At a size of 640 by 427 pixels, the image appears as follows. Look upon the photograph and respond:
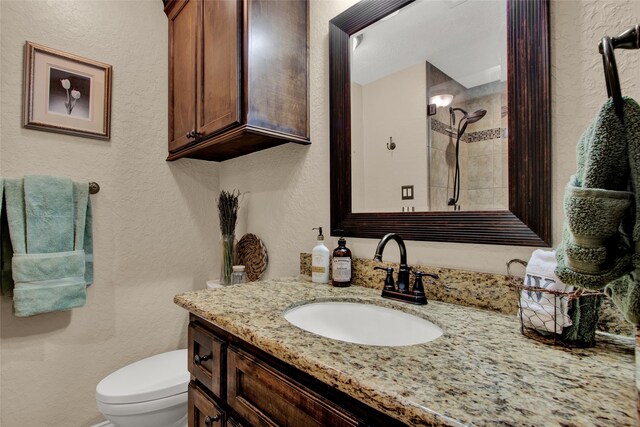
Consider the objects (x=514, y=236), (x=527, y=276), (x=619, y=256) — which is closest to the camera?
(x=619, y=256)

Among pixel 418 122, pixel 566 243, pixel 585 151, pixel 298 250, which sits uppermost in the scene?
pixel 418 122

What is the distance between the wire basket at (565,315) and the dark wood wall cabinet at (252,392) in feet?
1.32

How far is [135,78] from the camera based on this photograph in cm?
170

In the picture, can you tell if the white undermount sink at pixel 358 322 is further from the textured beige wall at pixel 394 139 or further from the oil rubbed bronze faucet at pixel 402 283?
the textured beige wall at pixel 394 139

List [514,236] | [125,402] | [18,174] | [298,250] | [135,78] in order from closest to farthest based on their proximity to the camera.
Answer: [514,236] < [125,402] < [18,174] < [298,250] < [135,78]

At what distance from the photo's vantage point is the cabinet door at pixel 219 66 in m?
1.23

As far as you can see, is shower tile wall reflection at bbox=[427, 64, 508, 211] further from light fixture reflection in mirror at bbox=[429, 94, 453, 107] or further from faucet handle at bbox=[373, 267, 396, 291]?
faucet handle at bbox=[373, 267, 396, 291]

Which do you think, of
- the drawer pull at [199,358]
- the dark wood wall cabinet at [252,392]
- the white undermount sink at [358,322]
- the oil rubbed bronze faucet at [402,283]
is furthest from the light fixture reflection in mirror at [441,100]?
the drawer pull at [199,358]

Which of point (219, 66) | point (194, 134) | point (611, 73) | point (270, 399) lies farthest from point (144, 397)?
point (611, 73)

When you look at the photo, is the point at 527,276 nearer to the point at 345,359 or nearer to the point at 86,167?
the point at 345,359

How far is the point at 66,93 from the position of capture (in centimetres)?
149

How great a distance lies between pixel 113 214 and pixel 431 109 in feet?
5.43

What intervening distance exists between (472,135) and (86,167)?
1791mm

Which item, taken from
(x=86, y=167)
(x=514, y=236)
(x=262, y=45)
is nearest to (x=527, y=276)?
(x=514, y=236)
